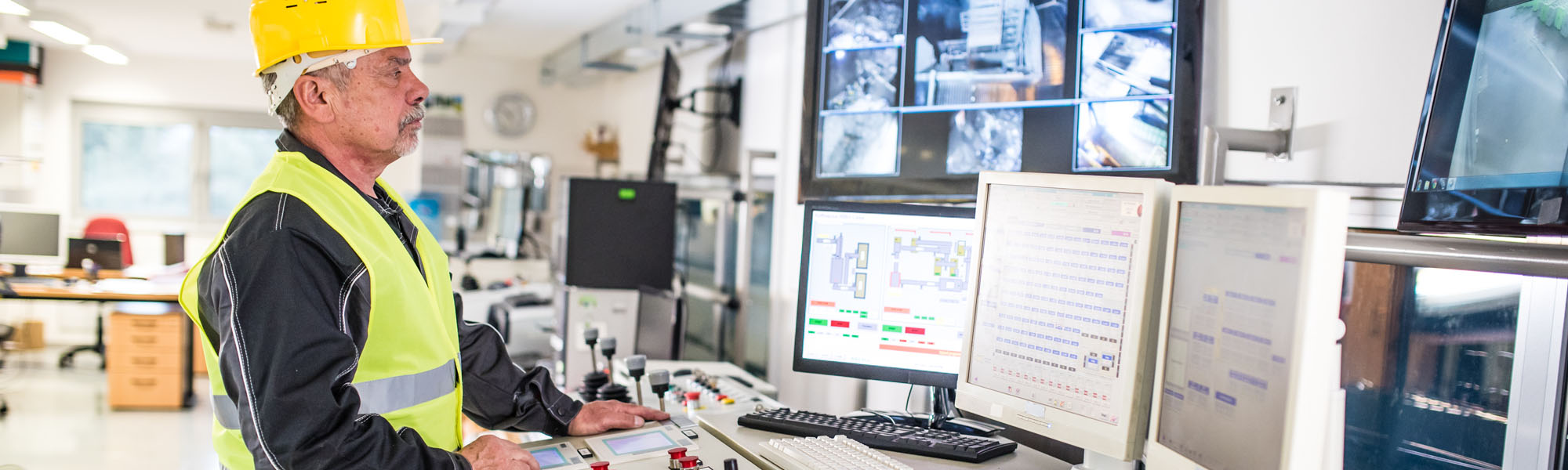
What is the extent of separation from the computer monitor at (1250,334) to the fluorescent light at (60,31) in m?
7.07

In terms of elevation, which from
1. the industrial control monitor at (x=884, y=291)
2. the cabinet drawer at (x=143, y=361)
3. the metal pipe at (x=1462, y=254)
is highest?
the metal pipe at (x=1462, y=254)

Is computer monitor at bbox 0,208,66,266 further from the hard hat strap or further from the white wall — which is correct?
the white wall

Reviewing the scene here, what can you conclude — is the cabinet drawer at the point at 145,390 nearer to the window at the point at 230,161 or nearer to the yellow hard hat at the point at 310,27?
the window at the point at 230,161

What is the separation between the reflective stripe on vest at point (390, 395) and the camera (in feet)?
4.55

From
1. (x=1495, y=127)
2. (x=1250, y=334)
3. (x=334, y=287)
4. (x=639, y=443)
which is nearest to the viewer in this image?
(x=1250, y=334)

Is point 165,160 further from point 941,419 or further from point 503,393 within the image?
point 941,419

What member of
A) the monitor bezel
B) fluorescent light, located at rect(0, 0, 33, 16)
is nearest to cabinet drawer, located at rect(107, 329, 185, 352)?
the monitor bezel

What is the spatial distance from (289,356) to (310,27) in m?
0.56

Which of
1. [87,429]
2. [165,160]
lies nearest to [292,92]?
[87,429]

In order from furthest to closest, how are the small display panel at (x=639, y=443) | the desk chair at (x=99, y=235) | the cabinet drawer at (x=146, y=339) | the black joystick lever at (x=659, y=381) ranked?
the desk chair at (x=99, y=235) → the cabinet drawer at (x=146, y=339) → the black joystick lever at (x=659, y=381) → the small display panel at (x=639, y=443)

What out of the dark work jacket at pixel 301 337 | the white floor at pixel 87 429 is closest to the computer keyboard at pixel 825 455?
the dark work jacket at pixel 301 337

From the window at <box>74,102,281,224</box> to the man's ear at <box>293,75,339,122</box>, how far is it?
25.0 feet

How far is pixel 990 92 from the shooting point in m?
2.18

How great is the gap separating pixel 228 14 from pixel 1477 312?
6.80 meters
